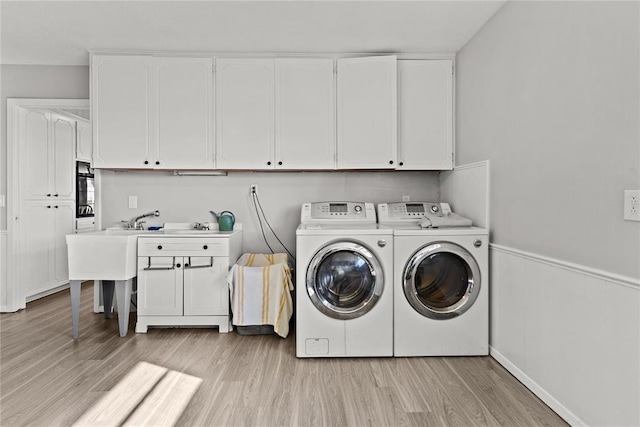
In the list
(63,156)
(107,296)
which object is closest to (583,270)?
(107,296)

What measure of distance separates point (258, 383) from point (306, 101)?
7.02ft

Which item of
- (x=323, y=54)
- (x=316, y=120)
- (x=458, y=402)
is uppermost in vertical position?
(x=323, y=54)

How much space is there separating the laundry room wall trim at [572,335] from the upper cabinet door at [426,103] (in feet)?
3.70

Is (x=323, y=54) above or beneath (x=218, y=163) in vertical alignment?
above

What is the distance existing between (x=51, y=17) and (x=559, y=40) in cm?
313

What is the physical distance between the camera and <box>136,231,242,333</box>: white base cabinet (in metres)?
2.95

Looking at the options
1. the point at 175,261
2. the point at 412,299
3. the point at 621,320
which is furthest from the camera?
Result: the point at 175,261

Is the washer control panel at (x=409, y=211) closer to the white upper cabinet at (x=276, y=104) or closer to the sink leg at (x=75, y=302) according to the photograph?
the white upper cabinet at (x=276, y=104)

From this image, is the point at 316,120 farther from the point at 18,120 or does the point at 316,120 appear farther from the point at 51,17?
the point at 18,120

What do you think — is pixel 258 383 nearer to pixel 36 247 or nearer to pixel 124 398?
pixel 124 398

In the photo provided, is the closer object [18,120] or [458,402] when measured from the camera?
[458,402]

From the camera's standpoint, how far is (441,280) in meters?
2.63

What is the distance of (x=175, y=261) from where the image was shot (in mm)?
2957

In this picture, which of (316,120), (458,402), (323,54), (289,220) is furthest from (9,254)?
(458,402)
